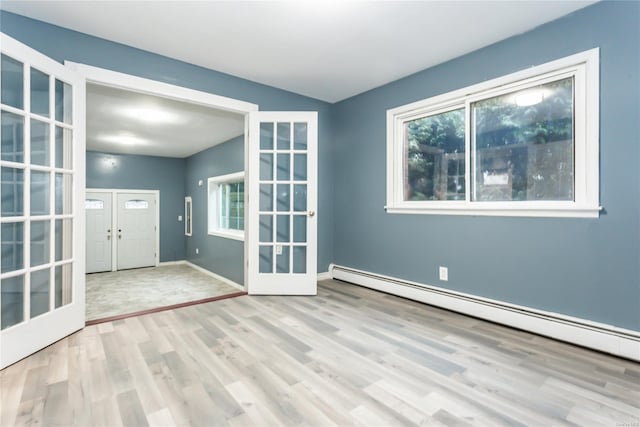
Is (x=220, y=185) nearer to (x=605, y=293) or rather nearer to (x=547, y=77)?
(x=547, y=77)

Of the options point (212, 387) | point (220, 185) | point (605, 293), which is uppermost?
point (220, 185)

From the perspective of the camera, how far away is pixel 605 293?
7.40 feet

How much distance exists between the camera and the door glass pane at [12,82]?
6.72ft

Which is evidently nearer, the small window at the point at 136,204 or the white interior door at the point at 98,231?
the white interior door at the point at 98,231

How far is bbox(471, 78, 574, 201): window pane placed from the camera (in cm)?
250

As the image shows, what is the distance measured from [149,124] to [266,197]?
2474 mm

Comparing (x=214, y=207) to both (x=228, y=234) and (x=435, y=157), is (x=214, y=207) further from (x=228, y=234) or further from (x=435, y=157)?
(x=435, y=157)

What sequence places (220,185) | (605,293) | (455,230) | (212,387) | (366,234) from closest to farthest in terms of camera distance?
(212,387) < (605,293) < (455,230) < (366,234) < (220,185)

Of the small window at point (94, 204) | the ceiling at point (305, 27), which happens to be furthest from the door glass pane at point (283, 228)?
the small window at point (94, 204)

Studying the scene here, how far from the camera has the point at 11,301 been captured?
2082mm

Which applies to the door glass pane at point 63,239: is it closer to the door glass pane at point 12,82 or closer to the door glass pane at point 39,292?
the door glass pane at point 39,292

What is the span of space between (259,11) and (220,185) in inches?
175

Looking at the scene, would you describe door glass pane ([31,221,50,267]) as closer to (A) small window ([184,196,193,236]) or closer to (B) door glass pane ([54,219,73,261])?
(B) door glass pane ([54,219,73,261])

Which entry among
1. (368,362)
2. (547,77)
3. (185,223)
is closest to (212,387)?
(368,362)
